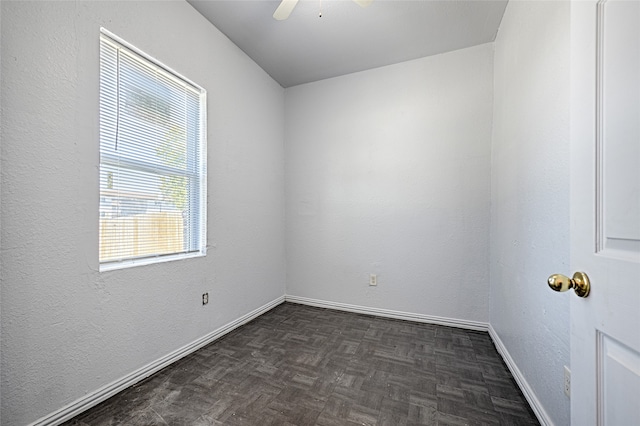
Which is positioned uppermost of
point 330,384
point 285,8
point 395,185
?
point 285,8

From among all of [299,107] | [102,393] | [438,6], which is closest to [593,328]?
[102,393]

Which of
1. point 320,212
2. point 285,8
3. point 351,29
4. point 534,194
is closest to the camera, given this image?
point 534,194

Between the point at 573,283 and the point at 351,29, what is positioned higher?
the point at 351,29

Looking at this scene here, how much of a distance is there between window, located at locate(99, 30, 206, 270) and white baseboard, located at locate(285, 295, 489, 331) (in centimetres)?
151

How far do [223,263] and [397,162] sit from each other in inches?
80.1

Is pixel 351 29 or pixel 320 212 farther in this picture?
pixel 320 212

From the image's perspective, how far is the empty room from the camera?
737 millimetres

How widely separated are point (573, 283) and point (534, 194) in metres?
1.02

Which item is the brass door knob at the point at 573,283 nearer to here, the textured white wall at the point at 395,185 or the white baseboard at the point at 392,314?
the textured white wall at the point at 395,185

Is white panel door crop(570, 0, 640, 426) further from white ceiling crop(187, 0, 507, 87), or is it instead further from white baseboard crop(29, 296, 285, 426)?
white baseboard crop(29, 296, 285, 426)

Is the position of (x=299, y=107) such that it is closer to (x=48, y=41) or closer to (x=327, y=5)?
(x=327, y=5)

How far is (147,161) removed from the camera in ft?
5.93

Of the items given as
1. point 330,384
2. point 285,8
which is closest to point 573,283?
point 330,384

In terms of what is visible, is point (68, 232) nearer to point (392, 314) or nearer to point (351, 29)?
point (351, 29)
